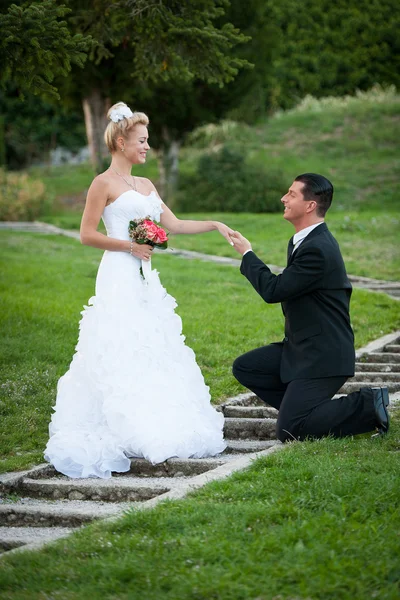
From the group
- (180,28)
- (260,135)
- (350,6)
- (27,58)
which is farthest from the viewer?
(350,6)

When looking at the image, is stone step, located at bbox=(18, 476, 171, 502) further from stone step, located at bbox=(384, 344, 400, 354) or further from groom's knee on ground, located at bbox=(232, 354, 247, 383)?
stone step, located at bbox=(384, 344, 400, 354)

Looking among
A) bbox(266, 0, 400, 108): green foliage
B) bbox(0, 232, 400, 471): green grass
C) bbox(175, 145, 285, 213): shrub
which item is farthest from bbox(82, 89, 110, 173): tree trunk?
bbox(266, 0, 400, 108): green foliage

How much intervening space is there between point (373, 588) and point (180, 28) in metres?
6.77

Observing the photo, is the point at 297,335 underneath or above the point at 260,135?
underneath

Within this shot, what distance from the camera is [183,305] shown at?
36.1 ft

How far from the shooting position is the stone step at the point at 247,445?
236 inches

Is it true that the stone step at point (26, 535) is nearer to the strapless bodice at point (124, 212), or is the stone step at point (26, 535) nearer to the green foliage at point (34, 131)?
the strapless bodice at point (124, 212)

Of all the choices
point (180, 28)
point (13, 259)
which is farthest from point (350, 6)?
point (180, 28)

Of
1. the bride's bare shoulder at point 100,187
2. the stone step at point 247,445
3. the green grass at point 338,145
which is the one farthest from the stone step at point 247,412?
the green grass at point 338,145

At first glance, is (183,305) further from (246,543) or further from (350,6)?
(350,6)

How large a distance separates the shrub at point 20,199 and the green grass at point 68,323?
9.21m

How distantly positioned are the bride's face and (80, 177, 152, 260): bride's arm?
0.31 metres

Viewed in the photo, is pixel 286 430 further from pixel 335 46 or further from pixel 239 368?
pixel 335 46

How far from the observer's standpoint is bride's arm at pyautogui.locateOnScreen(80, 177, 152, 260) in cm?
603
